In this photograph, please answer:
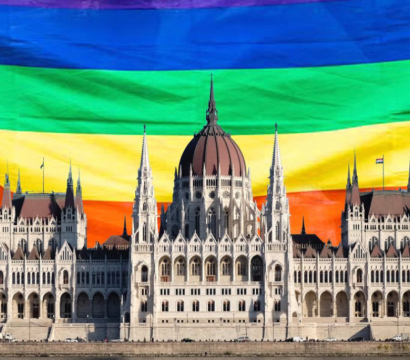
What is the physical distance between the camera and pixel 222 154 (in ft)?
405

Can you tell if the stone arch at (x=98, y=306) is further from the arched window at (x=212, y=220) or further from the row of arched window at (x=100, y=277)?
the arched window at (x=212, y=220)

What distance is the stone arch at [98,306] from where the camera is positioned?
395ft

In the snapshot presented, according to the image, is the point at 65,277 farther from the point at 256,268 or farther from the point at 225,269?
the point at 256,268

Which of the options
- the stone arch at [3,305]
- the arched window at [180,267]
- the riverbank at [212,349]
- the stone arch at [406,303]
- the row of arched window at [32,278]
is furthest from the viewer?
the row of arched window at [32,278]

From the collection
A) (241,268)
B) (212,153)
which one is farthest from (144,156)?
(212,153)

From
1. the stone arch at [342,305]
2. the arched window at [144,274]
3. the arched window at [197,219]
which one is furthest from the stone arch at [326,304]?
the arched window at [144,274]

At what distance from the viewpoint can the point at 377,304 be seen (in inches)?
4707

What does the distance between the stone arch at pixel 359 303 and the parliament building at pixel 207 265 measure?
3.9 inches

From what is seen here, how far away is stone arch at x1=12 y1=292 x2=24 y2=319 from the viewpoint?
394 feet

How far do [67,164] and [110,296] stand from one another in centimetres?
2282

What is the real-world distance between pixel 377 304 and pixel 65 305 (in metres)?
22.8

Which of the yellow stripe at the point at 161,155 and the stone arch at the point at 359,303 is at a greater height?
the yellow stripe at the point at 161,155

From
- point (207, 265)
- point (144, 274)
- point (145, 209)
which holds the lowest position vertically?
point (144, 274)

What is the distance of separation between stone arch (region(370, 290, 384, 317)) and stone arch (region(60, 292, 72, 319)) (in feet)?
72.4
